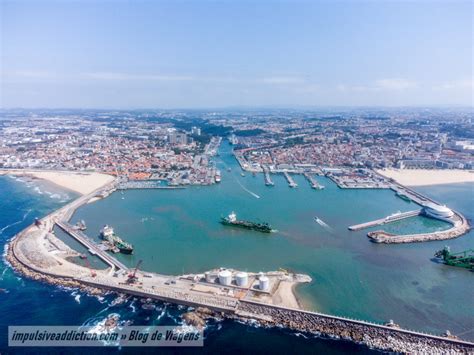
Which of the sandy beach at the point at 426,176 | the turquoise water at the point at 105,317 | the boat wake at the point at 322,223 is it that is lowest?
the turquoise water at the point at 105,317

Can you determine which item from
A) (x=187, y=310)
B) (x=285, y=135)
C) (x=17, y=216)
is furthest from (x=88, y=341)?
(x=285, y=135)

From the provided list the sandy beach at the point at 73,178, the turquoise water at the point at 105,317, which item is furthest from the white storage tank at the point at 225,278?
the sandy beach at the point at 73,178

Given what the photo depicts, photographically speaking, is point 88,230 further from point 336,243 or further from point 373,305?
point 373,305

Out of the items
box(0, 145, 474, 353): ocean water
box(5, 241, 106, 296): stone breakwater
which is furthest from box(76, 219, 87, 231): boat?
box(5, 241, 106, 296): stone breakwater

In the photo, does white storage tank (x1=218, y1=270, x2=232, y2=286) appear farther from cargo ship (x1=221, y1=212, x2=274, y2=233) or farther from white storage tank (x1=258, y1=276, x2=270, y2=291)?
cargo ship (x1=221, y1=212, x2=274, y2=233)

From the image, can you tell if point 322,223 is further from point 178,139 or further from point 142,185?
point 178,139

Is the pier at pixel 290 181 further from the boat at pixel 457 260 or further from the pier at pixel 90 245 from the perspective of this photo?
the pier at pixel 90 245
